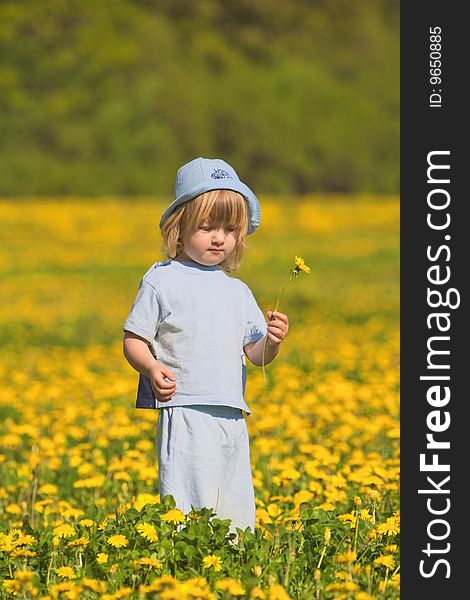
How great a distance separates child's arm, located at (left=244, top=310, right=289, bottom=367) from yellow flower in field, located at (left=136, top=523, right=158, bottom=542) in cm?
64

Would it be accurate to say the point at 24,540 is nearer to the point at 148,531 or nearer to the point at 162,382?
the point at 148,531

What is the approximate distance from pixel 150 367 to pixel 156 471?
1362 millimetres

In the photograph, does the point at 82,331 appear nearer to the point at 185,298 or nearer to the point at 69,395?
the point at 69,395

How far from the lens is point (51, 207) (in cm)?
2400

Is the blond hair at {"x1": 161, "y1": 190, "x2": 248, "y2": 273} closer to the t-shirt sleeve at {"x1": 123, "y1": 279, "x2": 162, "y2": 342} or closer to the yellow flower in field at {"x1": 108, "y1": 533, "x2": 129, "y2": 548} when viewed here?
the t-shirt sleeve at {"x1": 123, "y1": 279, "x2": 162, "y2": 342}

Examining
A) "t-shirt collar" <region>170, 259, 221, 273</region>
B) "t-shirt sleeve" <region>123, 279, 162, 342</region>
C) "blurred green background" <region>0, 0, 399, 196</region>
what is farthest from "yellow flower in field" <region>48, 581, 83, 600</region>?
"blurred green background" <region>0, 0, 399, 196</region>

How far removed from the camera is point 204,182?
3260 millimetres

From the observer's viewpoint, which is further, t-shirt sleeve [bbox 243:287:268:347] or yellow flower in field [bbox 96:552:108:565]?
t-shirt sleeve [bbox 243:287:268:347]

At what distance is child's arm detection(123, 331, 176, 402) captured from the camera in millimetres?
3148

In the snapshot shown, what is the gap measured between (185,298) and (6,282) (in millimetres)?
12439

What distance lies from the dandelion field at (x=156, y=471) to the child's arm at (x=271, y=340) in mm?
500

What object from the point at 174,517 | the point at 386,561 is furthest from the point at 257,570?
the point at 386,561

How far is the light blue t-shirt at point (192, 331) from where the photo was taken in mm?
3250

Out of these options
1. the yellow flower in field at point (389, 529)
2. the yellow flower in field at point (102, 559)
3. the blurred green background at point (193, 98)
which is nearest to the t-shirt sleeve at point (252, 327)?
the yellow flower in field at point (389, 529)
